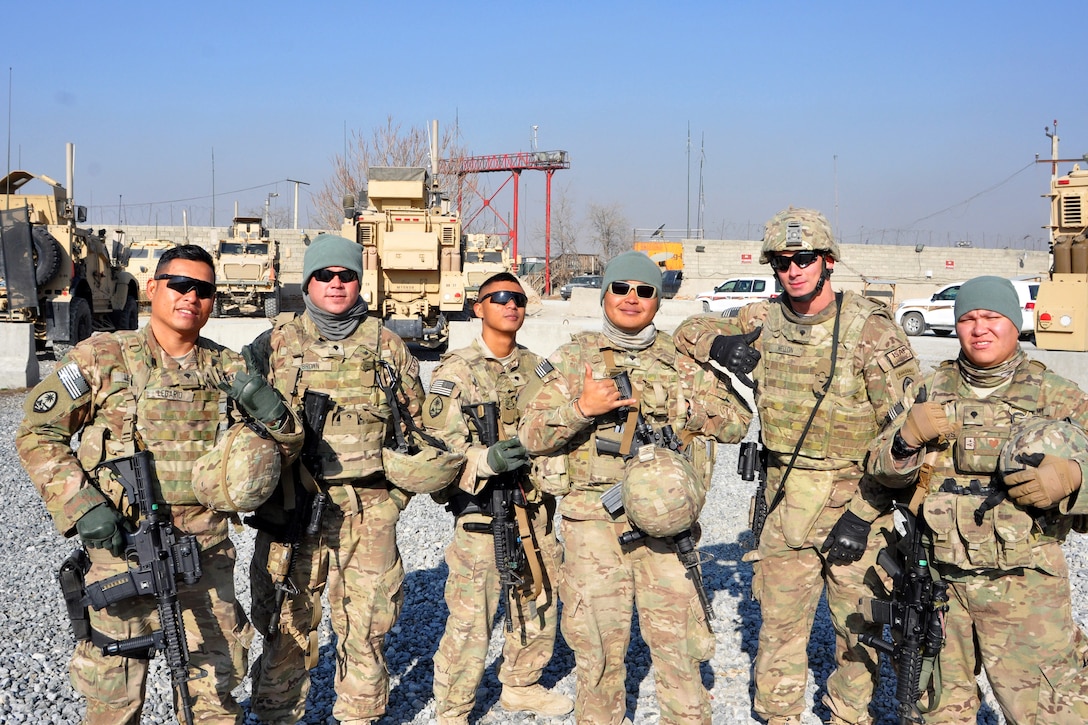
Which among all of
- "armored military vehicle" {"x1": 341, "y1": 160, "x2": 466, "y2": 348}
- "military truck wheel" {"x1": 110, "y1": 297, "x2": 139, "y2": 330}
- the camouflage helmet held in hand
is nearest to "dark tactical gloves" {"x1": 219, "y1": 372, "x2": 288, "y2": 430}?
the camouflage helmet held in hand

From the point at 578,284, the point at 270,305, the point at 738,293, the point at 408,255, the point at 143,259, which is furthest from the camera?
the point at 578,284

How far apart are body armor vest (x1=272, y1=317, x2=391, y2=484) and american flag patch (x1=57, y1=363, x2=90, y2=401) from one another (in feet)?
2.52

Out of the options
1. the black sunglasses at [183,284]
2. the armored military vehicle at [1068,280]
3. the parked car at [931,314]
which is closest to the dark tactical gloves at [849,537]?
the black sunglasses at [183,284]

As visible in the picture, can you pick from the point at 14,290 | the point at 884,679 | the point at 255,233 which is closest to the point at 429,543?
the point at 884,679

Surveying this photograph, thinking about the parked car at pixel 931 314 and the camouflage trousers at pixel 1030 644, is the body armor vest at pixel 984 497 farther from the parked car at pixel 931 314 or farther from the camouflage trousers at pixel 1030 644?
the parked car at pixel 931 314

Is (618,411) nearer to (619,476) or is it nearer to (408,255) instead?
(619,476)

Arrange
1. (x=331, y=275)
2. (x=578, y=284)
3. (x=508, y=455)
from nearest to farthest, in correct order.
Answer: (x=508, y=455), (x=331, y=275), (x=578, y=284)

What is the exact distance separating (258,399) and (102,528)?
0.65m

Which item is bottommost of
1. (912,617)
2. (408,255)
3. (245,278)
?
(912,617)

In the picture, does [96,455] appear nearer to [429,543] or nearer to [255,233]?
[429,543]

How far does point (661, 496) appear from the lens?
121 inches

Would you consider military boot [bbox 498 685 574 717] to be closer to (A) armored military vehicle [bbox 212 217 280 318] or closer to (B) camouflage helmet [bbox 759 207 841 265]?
(B) camouflage helmet [bbox 759 207 841 265]

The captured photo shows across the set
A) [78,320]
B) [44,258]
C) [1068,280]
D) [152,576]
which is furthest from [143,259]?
[152,576]

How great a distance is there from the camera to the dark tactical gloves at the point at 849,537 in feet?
→ 11.4
